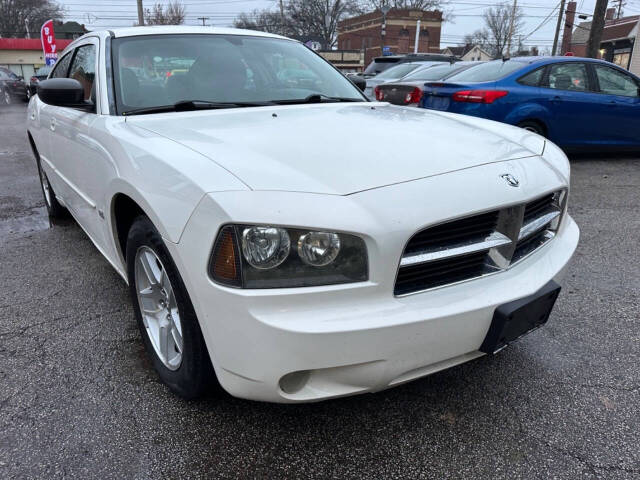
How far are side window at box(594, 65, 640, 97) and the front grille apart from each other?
6369mm

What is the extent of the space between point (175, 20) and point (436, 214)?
56.0 meters

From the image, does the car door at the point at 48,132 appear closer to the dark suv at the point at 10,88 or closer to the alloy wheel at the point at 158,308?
the alloy wheel at the point at 158,308

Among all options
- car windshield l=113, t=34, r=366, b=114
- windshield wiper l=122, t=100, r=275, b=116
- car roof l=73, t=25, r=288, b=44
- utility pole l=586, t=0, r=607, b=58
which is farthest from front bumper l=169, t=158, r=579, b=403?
utility pole l=586, t=0, r=607, b=58

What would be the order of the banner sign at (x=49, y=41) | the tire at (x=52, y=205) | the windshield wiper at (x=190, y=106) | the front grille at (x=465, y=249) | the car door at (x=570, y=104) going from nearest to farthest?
the front grille at (x=465, y=249), the windshield wiper at (x=190, y=106), the tire at (x=52, y=205), the car door at (x=570, y=104), the banner sign at (x=49, y=41)

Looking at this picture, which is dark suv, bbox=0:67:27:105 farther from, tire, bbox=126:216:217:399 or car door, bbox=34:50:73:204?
tire, bbox=126:216:217:399

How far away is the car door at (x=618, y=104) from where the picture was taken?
23.2ft

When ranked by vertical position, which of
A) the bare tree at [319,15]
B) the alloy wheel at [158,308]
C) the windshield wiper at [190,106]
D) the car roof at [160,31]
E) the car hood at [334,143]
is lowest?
the alloy wheel at [158,308]

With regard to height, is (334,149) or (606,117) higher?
(334,149)

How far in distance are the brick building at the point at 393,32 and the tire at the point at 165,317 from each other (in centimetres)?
5654

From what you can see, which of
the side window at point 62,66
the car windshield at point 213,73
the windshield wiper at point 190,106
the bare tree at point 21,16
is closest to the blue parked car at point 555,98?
the car windshield at point 213,73

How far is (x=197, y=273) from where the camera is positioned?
1.60 m

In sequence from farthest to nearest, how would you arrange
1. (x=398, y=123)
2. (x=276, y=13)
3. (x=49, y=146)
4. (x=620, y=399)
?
(x=276, y=13) < (x=49, y=146) < (x=398, y=123) < (x=620, y=399)

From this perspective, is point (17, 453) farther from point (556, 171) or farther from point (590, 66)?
point (590, 66)

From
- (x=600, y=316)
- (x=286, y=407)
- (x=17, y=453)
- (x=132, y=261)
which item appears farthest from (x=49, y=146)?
(x=600, y=316)
